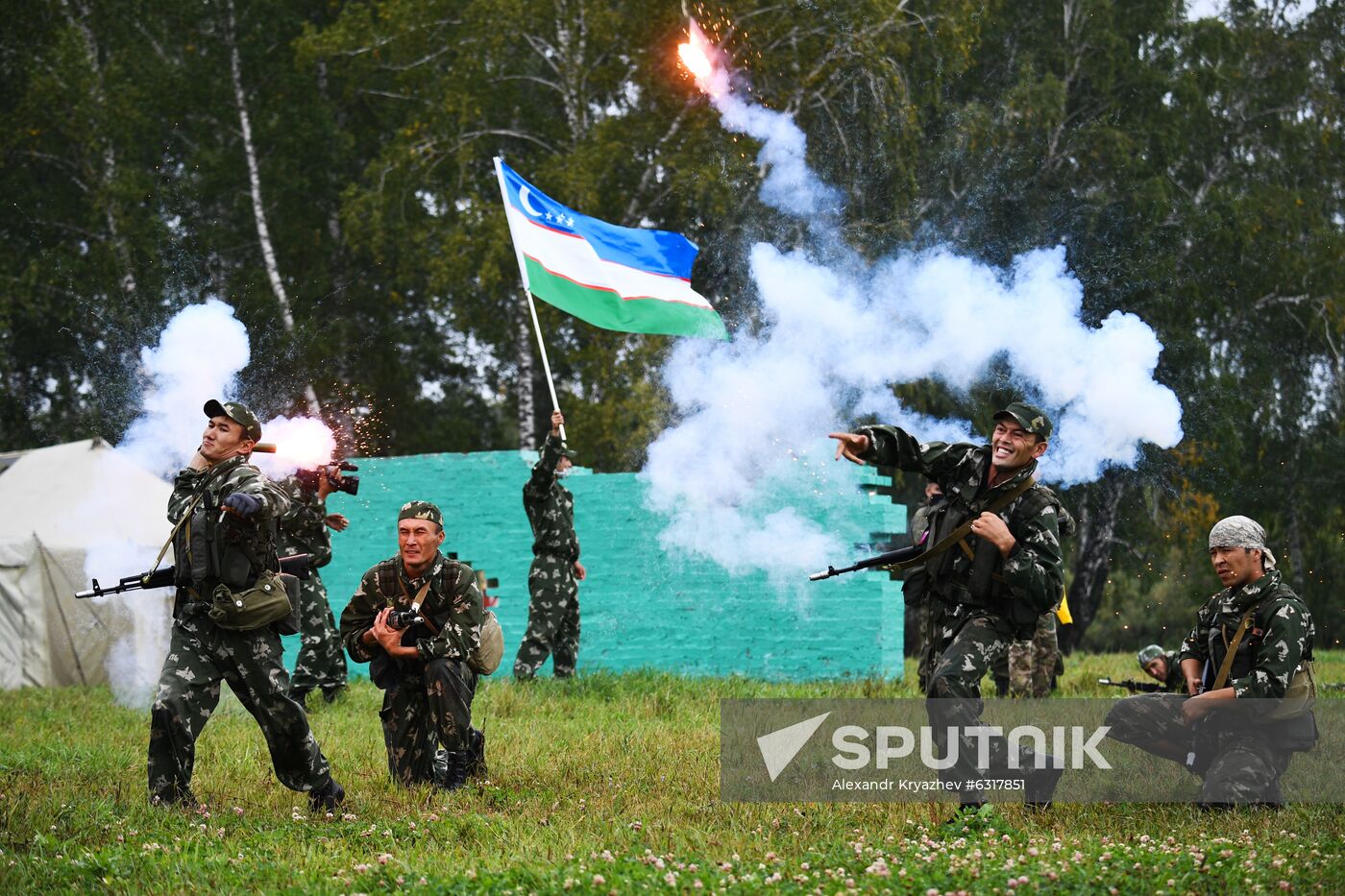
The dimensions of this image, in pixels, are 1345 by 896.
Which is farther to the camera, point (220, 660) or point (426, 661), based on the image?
point (426, 661)

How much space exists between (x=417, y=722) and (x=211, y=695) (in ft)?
3.66

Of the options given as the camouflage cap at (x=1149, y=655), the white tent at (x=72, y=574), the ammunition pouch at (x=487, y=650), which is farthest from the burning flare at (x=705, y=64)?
the ammunition pouch at (x=487, y=650)

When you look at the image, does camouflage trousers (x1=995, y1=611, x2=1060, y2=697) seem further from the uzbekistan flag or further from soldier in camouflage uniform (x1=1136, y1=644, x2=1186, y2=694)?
the uzbekistan flag

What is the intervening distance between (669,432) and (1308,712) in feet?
27.2

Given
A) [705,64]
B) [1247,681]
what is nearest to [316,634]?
[1247,681]

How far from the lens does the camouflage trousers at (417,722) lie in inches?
306

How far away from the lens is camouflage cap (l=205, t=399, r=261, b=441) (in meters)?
7.52

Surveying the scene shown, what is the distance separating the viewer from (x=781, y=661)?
14.6 metres

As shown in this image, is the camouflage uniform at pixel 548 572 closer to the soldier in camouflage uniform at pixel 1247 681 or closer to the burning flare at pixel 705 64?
the soldier in camouflage uniform at pixel 1247 681

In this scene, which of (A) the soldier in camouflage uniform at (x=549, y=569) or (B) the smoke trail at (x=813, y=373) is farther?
(A) the soldier in camouflage uniform at (x=549, y=569)

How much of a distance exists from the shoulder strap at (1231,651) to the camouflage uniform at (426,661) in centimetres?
375

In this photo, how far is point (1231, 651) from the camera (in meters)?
7.49

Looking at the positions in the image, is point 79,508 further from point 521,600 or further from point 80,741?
point 80,741

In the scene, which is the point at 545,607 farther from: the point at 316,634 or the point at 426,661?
the point at 426,661
